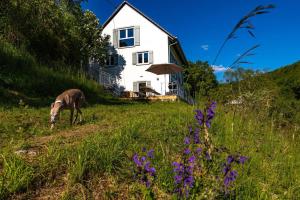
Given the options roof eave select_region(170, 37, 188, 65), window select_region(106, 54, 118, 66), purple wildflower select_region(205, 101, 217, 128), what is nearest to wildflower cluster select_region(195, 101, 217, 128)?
purple wildflower select_region(205, 101, 217, 128)

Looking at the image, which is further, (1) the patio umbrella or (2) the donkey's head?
(1) the patio umbrella

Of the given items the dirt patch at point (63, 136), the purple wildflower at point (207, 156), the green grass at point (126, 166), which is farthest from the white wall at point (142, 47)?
the purple wildflower at point (207, 156)

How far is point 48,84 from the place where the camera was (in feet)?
48.2

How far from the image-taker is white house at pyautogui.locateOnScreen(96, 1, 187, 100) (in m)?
29.5

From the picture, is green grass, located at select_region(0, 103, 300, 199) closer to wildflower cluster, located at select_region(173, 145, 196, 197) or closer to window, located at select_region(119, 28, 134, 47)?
wildflower cluster, located at select_region(173, 145, 196, 197)

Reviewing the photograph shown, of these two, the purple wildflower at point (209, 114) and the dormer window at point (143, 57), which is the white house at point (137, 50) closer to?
the dormer window at point (143, 57)

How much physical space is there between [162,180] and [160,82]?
26.5 metres

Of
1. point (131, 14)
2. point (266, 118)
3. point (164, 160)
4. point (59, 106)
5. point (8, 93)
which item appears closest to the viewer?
point (164, 160)

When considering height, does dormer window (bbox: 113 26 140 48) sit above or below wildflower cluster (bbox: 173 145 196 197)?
above

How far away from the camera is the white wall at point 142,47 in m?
29.5

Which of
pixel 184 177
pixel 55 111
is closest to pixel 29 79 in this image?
pixel 55 111

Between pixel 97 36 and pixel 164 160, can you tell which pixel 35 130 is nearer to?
pixel 164 160

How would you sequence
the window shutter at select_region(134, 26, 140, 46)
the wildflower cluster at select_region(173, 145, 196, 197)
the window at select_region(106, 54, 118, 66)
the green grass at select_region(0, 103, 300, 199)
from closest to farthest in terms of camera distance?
the wildflower cluster at select_region(173, 145, 196, 197)
the green grass at select_region(0, 103, 300, 199)
the window shutter at select_region(134, 26, 140, 46)
the window at select_region(106, 54, 118, 66)

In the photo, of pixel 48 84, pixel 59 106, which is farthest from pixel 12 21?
pixel 59 106
